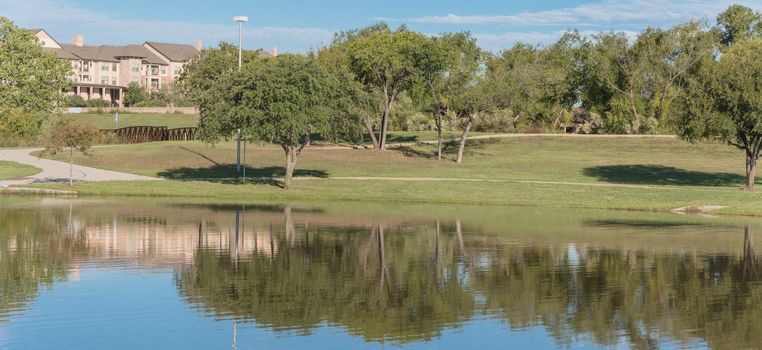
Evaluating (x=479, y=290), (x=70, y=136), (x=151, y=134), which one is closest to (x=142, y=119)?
(x=151, y=134)

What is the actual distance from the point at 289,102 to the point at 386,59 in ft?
81.7

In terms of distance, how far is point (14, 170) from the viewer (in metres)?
65.6

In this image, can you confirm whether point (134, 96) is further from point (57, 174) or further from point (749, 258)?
point (749, 258)

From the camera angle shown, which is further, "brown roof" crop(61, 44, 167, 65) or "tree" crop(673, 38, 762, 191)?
"brown roof" crop(61, 44, 167, 65)

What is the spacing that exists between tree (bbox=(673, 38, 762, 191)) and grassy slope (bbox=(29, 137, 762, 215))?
331 cm

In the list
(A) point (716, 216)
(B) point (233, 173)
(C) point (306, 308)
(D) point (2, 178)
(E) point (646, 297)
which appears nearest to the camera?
(C) point (306, 308)

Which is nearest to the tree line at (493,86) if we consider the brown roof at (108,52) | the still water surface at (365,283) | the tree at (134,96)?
the still water surface at (365,283)

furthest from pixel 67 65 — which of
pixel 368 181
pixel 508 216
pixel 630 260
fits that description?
pixel 630 260

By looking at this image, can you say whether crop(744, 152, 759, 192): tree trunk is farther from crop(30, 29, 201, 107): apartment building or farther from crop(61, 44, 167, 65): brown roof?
crop(61, 44, 167, 65): brown roof

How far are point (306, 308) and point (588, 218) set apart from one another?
27.8 metres

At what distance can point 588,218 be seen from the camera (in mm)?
47688

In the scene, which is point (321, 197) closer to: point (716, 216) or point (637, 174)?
point (716, 216)

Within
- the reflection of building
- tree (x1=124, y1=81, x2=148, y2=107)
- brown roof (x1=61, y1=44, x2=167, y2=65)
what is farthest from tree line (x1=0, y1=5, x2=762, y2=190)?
brown roof (x1=61, y1=44, x2=167, y2=65)

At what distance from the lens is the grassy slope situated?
5628 centimetres
